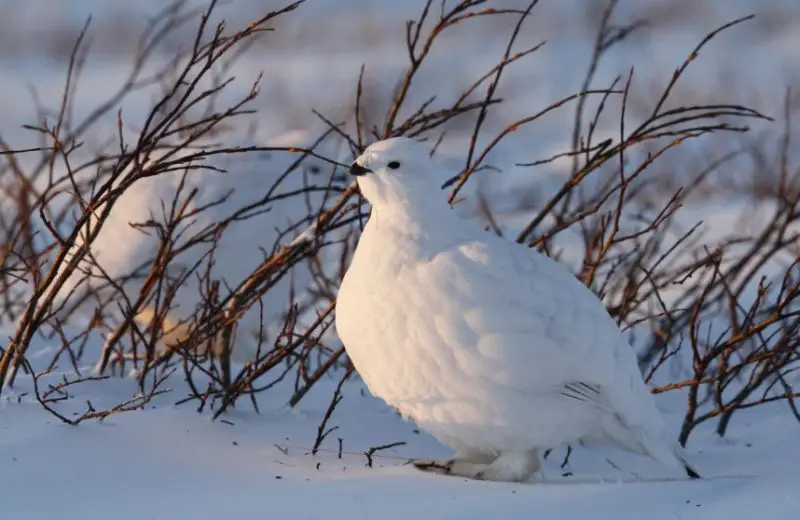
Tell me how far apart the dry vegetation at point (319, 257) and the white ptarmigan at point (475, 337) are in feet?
0.86

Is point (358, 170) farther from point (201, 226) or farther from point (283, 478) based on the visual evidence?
point (201, 226)

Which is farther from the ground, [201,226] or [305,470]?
[201,226]

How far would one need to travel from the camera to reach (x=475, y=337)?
225cm

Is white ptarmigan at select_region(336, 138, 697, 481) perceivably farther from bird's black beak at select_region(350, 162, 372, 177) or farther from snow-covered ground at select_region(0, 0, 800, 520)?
snow-covered ground at select_region(0, 0, 800, 520)

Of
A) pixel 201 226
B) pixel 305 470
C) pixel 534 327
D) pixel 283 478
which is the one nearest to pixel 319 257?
pixel 201 226

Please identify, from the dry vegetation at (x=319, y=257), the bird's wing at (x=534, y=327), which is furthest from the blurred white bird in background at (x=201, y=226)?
the bird's wing at (x=534, y=327)

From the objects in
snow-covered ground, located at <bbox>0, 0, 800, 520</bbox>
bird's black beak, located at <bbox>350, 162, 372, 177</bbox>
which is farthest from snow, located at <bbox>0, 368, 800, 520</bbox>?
bird's black beak, located at <bbox>350, 162, 372, 177</bbox>

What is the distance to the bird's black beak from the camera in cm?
238

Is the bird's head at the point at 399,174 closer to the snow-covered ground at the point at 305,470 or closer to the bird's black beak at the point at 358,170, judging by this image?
the bird's black beak at the point at 358,170

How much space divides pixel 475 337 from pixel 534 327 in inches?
4.7

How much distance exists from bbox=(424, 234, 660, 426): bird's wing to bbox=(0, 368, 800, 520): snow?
0.20 metres

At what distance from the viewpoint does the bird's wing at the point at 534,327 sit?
2254mm

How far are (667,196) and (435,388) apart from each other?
21.9ft

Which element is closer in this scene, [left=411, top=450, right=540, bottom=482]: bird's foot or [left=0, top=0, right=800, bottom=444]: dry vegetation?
[left=411, top=450, right=540, bottom=482]: bird's foot
